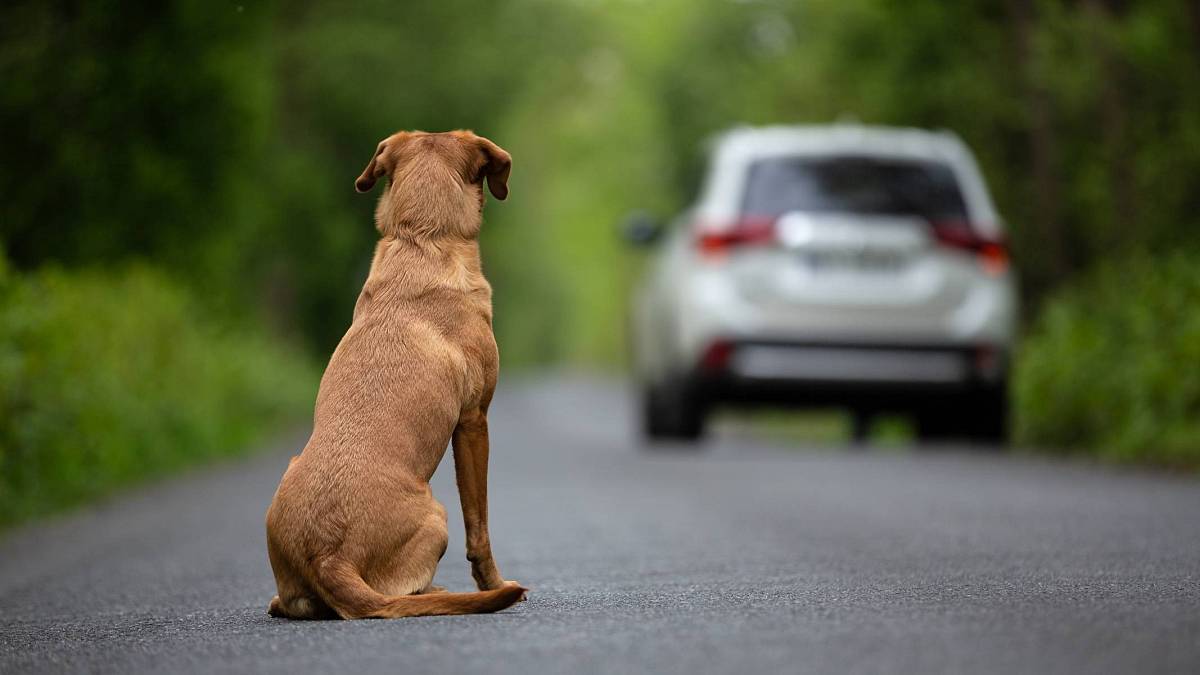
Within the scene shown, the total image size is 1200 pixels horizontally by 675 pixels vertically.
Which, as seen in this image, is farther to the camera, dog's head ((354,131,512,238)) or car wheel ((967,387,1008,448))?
car wheel ((967,387,1008,448))

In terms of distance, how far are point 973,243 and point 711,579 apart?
6659 millimetres

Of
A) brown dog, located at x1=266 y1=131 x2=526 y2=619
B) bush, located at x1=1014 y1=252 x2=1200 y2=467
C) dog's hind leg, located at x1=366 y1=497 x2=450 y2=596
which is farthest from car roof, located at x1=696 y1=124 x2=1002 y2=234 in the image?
dog's hind leg, located at x1=366 y1=497 x2=450 y2=596

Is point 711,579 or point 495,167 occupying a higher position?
point 495,167

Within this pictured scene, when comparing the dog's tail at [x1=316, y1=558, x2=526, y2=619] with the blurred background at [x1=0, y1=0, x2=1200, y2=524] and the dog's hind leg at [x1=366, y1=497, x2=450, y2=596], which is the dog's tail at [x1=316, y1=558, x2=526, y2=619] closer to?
the dog's hind leg at [x1=366, y1=497, x2=450, y2=596]

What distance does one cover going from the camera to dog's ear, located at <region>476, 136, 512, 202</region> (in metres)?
5.93

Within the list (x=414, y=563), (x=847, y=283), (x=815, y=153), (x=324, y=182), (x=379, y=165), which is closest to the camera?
(x=414, y=563)

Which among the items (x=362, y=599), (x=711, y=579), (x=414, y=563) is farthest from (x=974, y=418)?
(x=362, y=599)

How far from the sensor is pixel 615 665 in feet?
13.8

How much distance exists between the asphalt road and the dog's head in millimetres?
1278

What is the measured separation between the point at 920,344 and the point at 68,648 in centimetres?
801

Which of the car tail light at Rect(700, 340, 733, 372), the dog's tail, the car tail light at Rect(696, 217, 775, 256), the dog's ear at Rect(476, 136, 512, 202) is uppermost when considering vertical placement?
the dog's ear at Rect(476, 136, 512, 202)

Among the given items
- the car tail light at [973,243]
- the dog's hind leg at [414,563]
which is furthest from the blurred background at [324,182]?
the dog's hind leg at [414,563]

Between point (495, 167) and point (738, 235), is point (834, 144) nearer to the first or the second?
point (738, 235)

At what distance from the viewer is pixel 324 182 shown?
2714 centimetres
